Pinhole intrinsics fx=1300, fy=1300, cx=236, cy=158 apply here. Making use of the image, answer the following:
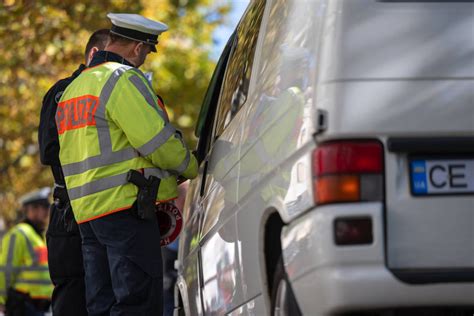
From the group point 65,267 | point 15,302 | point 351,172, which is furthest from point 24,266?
point 351,172

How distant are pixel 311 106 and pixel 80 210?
2239 mm

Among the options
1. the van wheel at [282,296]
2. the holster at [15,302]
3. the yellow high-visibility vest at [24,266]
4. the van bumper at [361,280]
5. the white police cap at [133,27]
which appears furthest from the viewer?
the yellow high-visibility vest at [24,266]

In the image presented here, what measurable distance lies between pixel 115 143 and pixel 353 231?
227 cm

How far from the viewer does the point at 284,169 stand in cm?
459

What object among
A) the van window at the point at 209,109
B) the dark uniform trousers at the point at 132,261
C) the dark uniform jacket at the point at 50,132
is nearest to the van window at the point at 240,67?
the van window at the point at 209,109

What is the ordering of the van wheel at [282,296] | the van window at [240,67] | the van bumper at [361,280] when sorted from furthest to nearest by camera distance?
the van window at [240,67]
the van wheel at [282,296]
the van bumper at [361,280]

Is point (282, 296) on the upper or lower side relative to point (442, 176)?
lower

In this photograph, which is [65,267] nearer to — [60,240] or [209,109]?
[60,240]

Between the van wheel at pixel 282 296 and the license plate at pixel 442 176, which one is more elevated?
the license plate at pixel 442 176

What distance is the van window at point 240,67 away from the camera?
564 cm

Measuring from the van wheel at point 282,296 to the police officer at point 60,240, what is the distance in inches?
97.7

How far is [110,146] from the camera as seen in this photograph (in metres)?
6.23

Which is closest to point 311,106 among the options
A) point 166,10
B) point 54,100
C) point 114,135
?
point 114,135

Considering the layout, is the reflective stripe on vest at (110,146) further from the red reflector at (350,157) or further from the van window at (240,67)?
the red reflector at (350,157)
